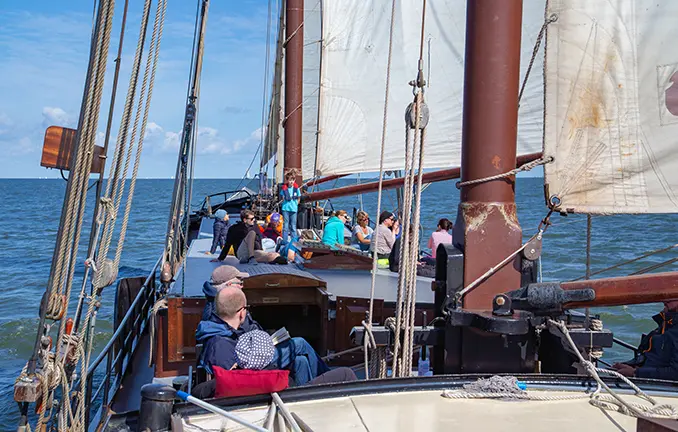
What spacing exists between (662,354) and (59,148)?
401cm

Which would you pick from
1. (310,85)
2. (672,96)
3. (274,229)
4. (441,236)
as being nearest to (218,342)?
(672,96)

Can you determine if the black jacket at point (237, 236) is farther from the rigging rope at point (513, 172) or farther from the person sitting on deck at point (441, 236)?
the rigging rope at point (513, 172)

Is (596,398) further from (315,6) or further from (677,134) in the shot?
(315,6)

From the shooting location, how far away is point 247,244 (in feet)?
29.2

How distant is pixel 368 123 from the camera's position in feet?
34.9

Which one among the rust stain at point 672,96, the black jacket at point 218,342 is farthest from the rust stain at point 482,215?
the black jacket at point 218,342

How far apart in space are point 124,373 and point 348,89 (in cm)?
613

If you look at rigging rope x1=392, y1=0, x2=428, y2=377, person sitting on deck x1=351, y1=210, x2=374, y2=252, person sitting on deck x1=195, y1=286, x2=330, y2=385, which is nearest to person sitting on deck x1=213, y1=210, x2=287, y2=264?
person sitting on deck x1=351, y1=210, x2=374, y2=252

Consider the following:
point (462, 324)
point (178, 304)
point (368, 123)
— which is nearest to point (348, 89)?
point (368, 123)

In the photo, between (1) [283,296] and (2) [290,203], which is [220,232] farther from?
(1) [283,296]

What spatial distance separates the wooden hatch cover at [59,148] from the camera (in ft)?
12.7

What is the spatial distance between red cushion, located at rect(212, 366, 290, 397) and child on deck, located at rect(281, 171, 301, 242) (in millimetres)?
8585

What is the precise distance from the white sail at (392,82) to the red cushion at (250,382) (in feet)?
17.4

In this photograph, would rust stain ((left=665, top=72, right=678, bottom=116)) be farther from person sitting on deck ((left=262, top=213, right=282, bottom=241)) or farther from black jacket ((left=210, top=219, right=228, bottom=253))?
person sitting on deck ((left=262, top=213, right=282, bottom=241))
